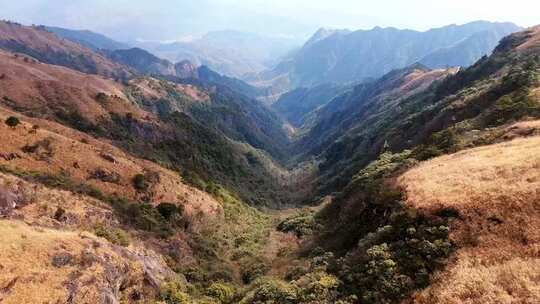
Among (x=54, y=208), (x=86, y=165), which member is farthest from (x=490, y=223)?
(x=86, y=165)

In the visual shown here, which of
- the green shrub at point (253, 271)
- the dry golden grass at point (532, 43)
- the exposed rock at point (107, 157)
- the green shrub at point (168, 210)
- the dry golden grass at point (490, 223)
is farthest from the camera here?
the dry golden grass at point (532, 43)

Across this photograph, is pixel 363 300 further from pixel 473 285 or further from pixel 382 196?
pixel 382 196

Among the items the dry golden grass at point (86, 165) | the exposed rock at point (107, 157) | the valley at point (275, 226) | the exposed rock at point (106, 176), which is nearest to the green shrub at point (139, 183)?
the valley at point (275, 226)

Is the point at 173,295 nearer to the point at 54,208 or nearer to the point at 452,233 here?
the point at 54,208

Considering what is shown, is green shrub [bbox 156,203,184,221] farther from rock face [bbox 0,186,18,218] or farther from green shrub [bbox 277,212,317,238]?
rock face [bbox 0,186,18,218]

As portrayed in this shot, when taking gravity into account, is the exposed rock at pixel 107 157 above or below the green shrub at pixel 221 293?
above

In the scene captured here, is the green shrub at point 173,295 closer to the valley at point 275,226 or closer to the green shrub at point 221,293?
the valley at point 275,226

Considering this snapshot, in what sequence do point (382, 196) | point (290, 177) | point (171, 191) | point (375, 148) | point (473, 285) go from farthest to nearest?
1. point (290, 177)
2. point (375, 148)
3. point (171, 191)
4. point (382, 196)
5. point (473, 285)

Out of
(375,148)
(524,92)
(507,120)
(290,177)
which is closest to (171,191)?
(507,120)
